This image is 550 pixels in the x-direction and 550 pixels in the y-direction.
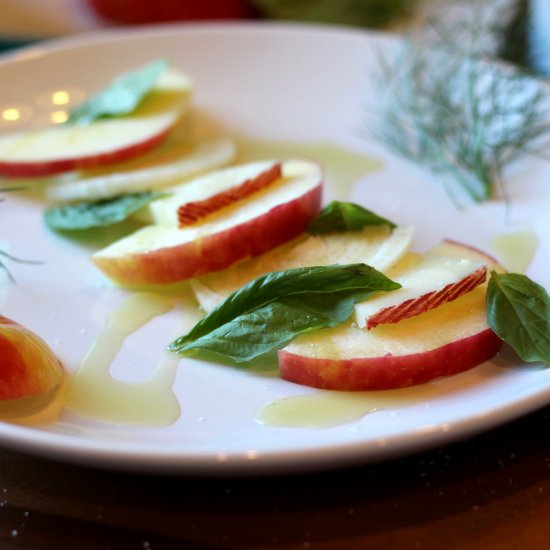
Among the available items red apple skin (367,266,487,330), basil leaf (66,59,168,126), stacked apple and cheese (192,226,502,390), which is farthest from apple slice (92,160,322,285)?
basil leaf (66,59,168,126)

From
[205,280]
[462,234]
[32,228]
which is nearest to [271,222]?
[205,280]

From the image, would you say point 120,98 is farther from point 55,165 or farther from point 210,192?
point 210,192

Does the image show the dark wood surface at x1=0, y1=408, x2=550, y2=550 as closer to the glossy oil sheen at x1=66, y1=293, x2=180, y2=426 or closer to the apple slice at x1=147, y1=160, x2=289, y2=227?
the glossy oil sheen at x1=66, y1=293, x2=180, y2=426

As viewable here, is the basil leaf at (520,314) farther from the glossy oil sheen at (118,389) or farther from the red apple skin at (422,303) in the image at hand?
the glossy oil sheen at (118,389)

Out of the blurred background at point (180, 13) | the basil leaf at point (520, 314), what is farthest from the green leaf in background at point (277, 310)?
the blurred background at point (180, 13)

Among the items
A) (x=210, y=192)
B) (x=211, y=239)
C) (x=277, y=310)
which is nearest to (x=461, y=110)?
(x=210, y=192)

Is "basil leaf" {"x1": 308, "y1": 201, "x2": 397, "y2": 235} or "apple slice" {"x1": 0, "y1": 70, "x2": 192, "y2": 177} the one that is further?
"apple slice" {"x1": 0, "y1": 70, "x2": 192, "y2": 177}
